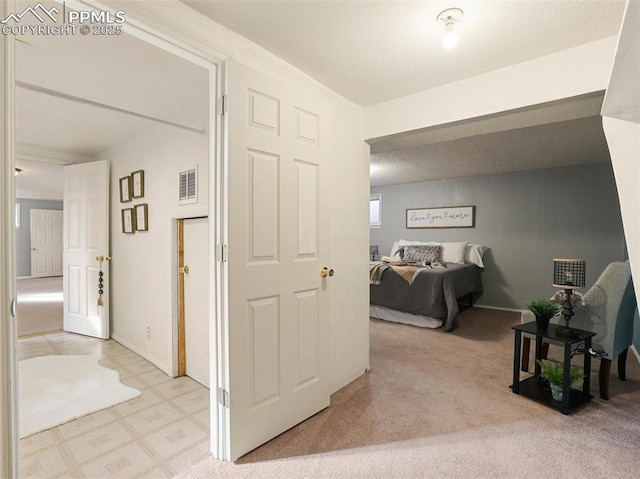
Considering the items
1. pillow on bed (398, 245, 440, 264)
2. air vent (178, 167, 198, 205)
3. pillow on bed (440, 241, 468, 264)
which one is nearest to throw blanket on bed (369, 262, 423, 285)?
pillow on bed (398, 245, 440, 264)

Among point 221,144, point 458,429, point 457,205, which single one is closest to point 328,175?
point 221,144

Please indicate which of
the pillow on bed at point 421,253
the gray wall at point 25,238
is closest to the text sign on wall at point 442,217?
the pillow on bed at point 421,253

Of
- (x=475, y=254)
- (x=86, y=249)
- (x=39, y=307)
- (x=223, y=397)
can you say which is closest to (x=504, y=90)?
(x=223, y=397)

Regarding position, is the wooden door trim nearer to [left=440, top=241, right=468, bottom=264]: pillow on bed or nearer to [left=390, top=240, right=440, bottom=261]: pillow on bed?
[left=390, top=240, right=440, bottom=261]: pillow on bed

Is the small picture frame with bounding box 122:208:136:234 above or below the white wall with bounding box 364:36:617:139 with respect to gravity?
below

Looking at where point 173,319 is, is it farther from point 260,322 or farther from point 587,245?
point 587,245

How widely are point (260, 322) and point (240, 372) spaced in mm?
270

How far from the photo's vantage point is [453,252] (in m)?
5.48

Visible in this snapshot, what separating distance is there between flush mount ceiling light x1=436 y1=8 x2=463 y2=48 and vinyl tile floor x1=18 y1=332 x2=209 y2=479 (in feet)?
8.12

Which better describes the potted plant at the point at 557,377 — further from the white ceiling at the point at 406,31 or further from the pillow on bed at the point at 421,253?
the pillow on bed at the point at 421,253

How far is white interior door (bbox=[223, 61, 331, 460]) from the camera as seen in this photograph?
66.8 inches

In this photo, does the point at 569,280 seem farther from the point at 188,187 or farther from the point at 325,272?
the point at 188,187

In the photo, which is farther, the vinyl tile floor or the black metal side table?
the black metal side table

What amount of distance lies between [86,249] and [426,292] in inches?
165
